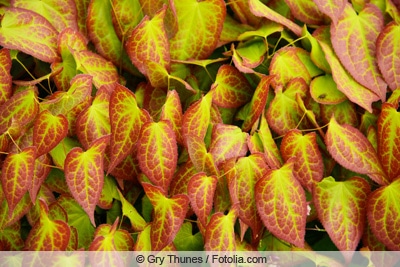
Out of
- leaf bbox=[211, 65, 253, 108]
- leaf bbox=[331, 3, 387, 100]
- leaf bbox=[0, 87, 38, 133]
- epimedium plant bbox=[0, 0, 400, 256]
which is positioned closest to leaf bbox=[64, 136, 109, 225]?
epimedium plant bbox=[0, 0, 400, 256]

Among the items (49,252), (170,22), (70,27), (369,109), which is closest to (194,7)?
(170,22)

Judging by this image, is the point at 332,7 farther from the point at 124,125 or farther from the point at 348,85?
the point at 124,125

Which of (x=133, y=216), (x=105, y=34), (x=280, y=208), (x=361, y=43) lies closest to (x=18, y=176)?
(x=133, y=216)

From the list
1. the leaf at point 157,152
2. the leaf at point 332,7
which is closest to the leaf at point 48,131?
the leaf at point 157,152

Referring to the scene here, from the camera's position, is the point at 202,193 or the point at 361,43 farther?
the point at 361,43

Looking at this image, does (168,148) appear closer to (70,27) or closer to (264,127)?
(264,127)

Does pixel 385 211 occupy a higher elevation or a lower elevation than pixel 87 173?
lower

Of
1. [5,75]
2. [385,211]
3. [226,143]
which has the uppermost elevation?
[5,75]
